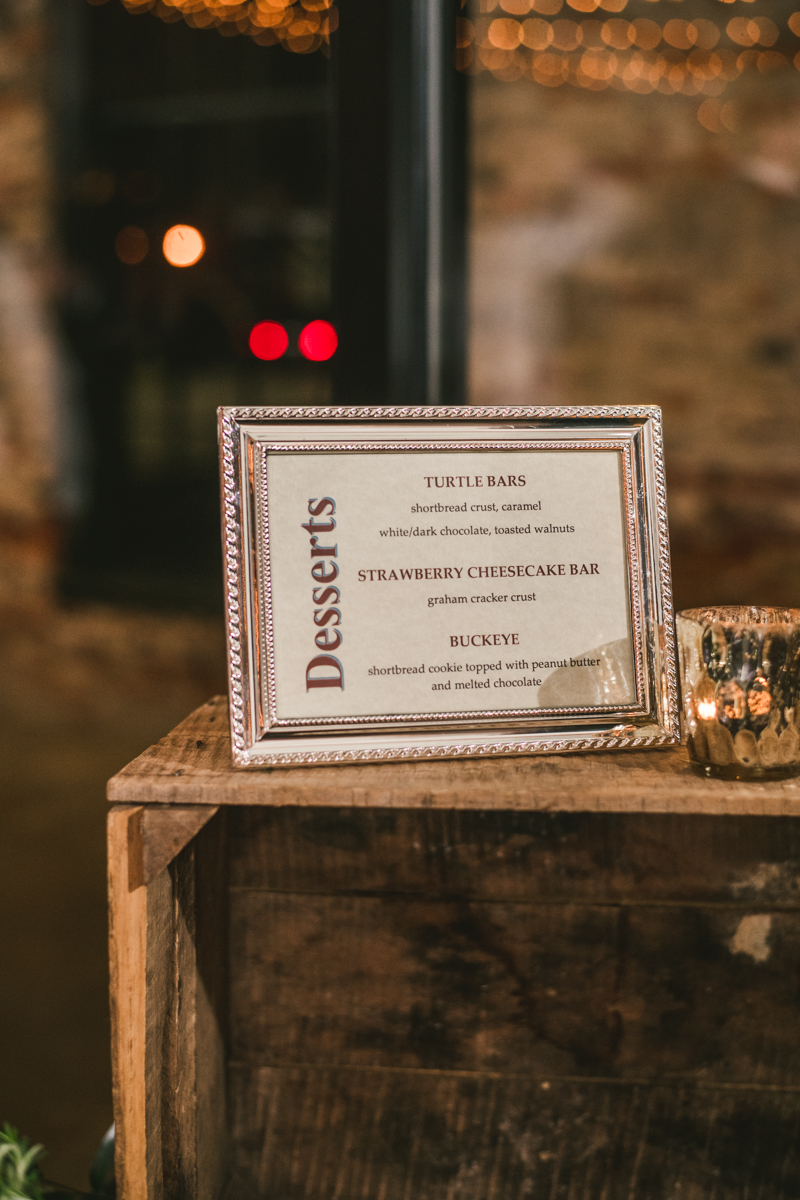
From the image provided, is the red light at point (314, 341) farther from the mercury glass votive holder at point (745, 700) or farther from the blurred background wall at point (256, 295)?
the mercury glass votive holder at point (745, 700)

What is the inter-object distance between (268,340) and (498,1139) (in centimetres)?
288

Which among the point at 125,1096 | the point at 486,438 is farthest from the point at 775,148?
the point at 125,1096

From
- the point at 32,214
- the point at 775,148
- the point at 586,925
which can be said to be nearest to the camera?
the point at 586,925

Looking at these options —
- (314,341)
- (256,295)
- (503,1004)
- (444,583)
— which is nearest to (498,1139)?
(503,1004)

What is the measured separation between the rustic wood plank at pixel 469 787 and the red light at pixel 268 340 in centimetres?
284

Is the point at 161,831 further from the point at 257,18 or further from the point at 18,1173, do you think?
the point at 257,18

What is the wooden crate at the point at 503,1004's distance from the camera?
0.85 metres

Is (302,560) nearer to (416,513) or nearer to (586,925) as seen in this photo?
(416,513)

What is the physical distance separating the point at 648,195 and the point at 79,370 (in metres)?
2.14

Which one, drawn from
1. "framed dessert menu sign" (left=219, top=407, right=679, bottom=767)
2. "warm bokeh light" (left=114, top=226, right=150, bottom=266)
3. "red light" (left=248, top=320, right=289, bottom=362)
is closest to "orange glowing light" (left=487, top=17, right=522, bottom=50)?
"red light" (left=248, top=320, right=289, bottom=362)

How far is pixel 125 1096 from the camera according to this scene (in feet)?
2.06

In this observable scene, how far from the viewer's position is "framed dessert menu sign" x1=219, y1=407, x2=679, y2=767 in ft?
2.11

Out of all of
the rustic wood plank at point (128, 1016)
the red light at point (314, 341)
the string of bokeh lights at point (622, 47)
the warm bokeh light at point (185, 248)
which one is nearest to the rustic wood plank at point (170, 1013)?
the rustic wood plank at point (128, 1016)

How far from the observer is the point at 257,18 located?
3045 mm
